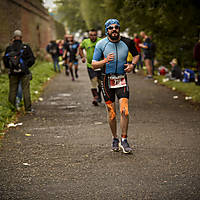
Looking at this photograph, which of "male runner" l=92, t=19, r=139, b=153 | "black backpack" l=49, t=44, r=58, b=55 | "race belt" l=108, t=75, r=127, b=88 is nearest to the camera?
"male runner" l=92, t=19, r=139, b=153

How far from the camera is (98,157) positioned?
657cm

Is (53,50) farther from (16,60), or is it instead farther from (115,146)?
(115,146)

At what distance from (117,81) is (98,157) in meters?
1.15

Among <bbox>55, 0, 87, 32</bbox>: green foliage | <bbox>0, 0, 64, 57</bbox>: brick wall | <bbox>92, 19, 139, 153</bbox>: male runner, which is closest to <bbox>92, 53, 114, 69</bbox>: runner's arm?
<bbox>92, 19, 139, 153</bbox>: male runner

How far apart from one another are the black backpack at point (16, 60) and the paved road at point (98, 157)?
1.17 m

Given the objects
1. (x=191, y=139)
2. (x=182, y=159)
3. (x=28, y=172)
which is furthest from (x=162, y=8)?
(x=28, y=172)

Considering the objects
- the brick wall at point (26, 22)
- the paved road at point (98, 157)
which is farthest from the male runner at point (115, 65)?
the brick wall at point (26, 22)

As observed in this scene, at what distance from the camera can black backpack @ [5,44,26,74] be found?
34.3 ft

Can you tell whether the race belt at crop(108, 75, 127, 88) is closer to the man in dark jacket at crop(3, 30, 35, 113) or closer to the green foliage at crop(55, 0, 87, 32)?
the man in dark jacket at crop(3, 30, 35, 113)

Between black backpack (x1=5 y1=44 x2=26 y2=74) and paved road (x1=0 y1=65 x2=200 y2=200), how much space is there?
1.17 meters

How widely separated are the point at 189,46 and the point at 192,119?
12926 millimetres

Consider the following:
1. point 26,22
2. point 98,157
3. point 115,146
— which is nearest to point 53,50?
point 26,22

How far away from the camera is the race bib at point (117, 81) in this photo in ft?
21.9

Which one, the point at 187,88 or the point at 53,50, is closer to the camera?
the point at 187,88
